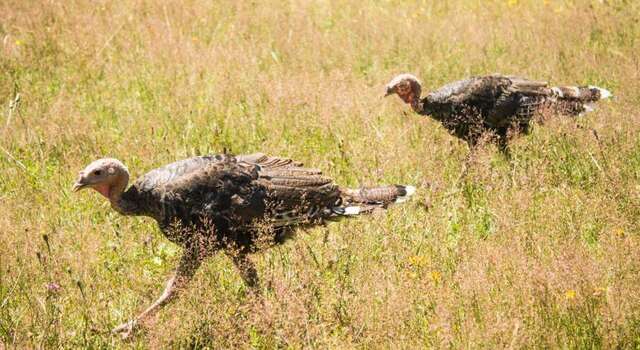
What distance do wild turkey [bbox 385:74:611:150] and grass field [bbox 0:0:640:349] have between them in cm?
19

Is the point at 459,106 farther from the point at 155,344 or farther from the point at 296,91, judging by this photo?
the point at 155,344

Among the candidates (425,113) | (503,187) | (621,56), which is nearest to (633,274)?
(503,187)

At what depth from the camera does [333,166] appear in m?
6.69

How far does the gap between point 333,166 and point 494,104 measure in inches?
59.9

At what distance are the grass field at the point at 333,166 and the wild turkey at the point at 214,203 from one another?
0.59ft

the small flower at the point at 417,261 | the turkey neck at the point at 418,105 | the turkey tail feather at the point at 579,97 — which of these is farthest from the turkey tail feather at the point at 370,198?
the turkey tail feather at the point at 579,97

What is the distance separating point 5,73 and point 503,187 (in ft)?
18.7

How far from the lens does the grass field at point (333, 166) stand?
14.1ft

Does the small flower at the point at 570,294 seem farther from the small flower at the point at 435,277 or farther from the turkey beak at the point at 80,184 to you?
the turkey beak at the point at 80,184

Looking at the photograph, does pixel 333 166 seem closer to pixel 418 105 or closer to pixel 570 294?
pixel 418 105

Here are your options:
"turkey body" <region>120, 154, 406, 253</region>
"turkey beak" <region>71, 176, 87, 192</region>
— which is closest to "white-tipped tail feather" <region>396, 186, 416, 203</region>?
"turkey body" <region>120, 154, 406, 253</region>

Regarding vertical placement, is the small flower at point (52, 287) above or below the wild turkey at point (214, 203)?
below

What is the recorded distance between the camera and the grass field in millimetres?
4305

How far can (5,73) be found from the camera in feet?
28.3
